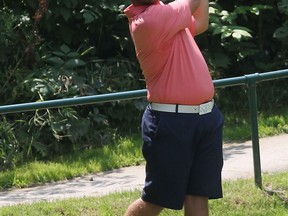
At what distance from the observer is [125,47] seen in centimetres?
852

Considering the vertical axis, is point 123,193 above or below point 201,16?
below

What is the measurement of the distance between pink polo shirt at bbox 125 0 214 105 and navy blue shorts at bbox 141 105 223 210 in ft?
0.39

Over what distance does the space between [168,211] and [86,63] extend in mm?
3478

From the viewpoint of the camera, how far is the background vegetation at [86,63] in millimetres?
7457

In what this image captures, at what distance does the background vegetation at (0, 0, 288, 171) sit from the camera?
746 centimetres

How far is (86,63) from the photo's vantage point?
8227mm

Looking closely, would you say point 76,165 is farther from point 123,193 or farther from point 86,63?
point 86,63

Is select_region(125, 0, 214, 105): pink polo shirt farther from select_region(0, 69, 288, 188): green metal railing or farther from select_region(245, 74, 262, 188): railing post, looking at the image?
select_region(245, 74, 262, 188): railing post

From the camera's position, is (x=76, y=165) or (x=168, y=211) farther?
(x=76, y=165)

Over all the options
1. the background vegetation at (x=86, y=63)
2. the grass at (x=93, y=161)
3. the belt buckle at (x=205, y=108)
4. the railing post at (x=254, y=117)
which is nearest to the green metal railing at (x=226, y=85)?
the railing post at (x=254, y=117)

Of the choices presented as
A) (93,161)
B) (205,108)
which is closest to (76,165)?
(93,161)

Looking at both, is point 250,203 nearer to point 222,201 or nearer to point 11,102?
point 222,201

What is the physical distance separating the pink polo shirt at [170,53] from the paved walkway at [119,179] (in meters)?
2.19

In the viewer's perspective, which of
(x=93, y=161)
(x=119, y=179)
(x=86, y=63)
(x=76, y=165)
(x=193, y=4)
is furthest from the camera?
(x=86, y=63)
